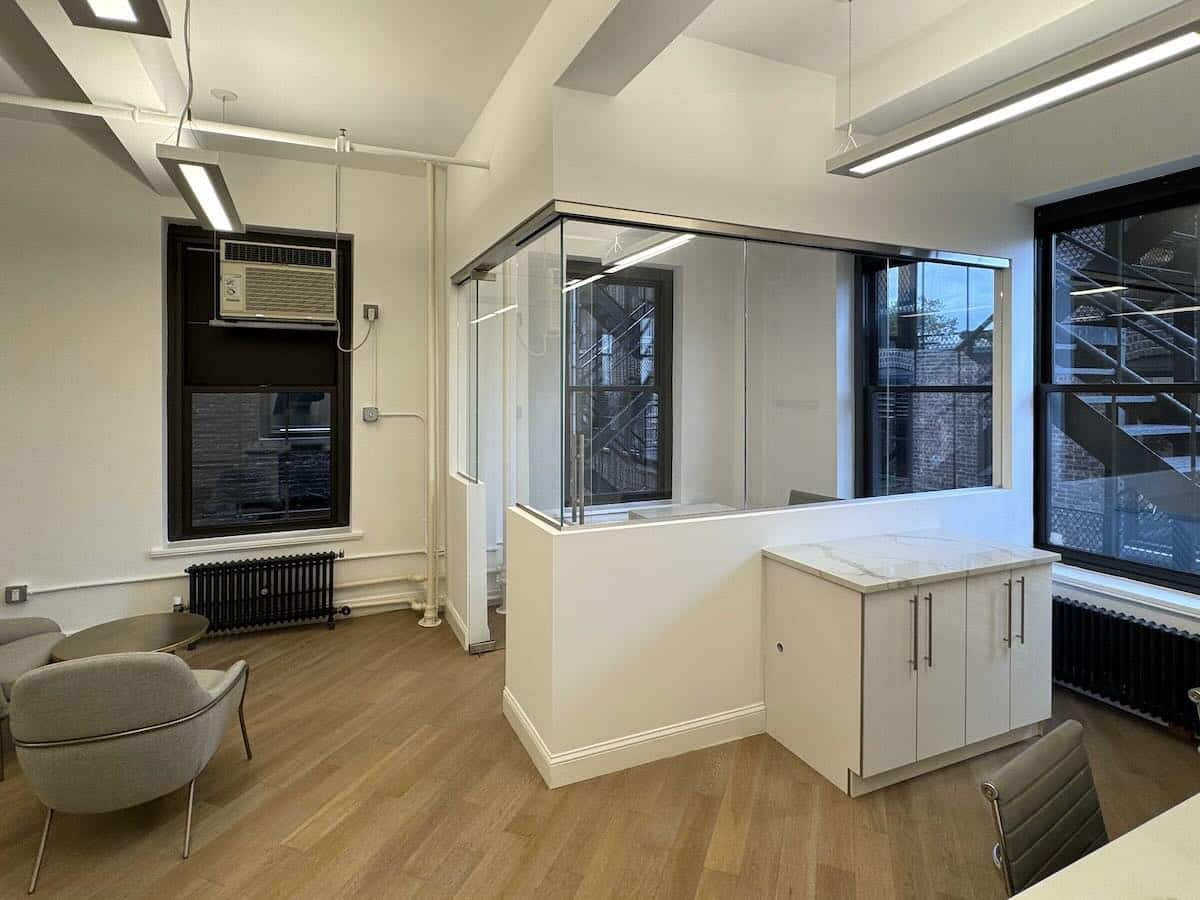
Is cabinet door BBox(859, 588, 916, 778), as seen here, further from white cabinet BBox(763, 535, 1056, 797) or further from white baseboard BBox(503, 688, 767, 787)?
white baseboard BBox(503, 688, 767, 787)

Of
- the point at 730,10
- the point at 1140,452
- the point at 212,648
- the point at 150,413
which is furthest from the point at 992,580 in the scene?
the point at 150,413

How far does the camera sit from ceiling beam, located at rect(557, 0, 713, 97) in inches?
85.0

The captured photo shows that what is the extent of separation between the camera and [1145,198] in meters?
3.42

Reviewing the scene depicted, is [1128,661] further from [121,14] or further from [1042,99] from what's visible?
[121,14]

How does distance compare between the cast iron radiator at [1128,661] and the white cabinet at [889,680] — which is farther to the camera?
the cast iron radiator at [1128,661]

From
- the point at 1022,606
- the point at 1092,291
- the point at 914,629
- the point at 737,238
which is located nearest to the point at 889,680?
the point at 914,629

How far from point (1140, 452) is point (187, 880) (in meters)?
4.78

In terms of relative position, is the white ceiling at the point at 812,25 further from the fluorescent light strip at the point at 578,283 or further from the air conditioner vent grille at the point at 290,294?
the air conditioner vent grille at the point at 290,294

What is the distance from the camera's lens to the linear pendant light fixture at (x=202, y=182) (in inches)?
94.9

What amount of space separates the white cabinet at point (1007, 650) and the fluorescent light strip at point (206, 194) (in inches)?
143

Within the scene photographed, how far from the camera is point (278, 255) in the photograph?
455 cm

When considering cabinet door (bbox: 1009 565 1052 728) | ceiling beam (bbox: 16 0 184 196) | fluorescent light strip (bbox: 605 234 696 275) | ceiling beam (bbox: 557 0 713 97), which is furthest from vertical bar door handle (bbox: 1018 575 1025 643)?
ceiling beam (bbox: 16 0 184 196)

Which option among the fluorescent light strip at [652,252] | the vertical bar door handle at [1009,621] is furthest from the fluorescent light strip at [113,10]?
the vertical bar door handle at [1009,621]

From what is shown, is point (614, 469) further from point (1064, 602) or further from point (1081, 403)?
point (1081, 403)
